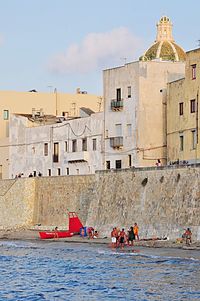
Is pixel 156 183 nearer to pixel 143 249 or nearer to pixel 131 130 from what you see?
pixel 143 249

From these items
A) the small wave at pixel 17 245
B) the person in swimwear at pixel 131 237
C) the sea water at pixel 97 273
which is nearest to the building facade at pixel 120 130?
the small wave at pixel 17 245

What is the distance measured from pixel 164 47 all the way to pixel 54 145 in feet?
64.9

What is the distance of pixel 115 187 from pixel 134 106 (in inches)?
366

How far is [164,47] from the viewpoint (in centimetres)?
9031

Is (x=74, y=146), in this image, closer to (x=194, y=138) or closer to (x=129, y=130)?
(x=129, y=130)

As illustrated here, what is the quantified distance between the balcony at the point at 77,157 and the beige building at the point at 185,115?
9.40 meters

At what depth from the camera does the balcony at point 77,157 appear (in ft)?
236

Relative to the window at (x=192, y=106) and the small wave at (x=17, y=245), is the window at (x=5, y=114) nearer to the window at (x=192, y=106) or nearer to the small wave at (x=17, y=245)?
the small wave at (x=17, y=245)

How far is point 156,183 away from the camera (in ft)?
180

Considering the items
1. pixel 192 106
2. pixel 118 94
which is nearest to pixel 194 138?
pixel 192 106

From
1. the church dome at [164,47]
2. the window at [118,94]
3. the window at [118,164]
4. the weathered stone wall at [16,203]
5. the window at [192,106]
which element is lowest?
the weathered stone wall at [16,203]

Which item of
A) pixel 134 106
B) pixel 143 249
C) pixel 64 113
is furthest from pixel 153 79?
pixel 64 113

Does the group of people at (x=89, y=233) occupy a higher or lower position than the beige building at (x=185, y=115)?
lower

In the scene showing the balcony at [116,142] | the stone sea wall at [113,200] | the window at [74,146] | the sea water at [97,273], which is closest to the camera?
the sea water at [97,273]
